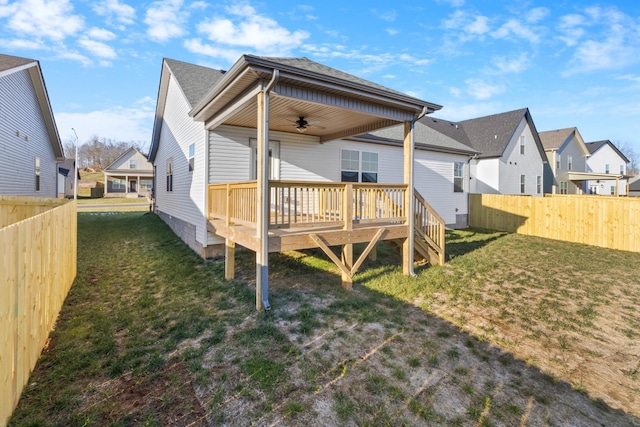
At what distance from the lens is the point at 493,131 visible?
18.5 meters

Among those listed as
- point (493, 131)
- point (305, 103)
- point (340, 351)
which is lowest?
point (340, 351)

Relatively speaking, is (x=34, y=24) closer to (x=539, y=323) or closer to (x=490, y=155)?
(x=539, y=323)

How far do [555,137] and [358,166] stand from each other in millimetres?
24021

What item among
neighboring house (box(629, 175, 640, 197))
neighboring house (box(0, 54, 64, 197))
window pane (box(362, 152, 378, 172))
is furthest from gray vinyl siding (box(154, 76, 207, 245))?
neighboring house (box(629, 175, 640, 197))

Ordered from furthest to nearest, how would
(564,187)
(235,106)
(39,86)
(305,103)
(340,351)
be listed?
(564,187)
(39,86)
(305,103)
(235,106)
(340,351)

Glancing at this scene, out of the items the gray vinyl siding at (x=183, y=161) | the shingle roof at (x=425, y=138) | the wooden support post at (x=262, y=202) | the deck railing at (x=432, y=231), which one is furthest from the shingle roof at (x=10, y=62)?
the deck railing at (x=432, y=231)

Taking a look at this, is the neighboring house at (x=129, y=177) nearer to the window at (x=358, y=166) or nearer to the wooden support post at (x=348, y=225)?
the window at (x=358, y=166)

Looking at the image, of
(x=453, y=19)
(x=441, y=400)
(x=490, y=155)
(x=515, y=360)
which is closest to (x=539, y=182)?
(x=490, y=155)

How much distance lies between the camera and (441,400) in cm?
285

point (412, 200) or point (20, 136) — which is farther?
point (20, 136)

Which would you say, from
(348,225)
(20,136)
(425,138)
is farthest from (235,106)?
(20,136)

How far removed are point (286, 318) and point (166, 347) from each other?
161 cm

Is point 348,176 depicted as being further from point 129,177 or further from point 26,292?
point 129,177

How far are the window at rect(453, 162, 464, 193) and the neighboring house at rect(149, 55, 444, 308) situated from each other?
3710 mm
